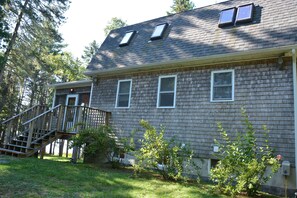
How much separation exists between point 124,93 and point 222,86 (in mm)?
4230

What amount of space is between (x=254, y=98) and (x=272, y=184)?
2.40 m

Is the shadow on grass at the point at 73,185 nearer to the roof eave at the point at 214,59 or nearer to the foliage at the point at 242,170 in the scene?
the foliage at the point at 242,170

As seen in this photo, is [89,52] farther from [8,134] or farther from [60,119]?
[8,134]

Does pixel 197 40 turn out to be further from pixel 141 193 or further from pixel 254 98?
pixel 141 193

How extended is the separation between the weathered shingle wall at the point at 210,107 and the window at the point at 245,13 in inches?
68.1

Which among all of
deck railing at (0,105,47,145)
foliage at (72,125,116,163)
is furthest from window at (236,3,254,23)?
deck railing at (0,105,47,145)

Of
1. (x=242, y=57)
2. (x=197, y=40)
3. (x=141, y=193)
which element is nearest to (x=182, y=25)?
(x=197, y=40)

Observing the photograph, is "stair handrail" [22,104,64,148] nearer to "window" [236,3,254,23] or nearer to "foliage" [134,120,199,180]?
"foliage" [134,120,199,180]

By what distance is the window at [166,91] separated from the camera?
905cm

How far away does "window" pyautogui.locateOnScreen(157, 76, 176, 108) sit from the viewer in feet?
29.7

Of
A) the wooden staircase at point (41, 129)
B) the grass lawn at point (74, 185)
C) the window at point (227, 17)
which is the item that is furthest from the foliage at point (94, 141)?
the window at point (227, 17)

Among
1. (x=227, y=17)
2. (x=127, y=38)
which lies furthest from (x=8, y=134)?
(x=227, y=17)

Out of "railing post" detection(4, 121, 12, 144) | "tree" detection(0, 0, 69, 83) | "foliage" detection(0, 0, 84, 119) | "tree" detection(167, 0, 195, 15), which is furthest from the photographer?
"tree" detection(167, 0, 195, 15)

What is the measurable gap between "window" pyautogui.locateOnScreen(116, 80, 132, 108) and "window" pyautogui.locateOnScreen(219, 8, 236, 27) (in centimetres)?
427
